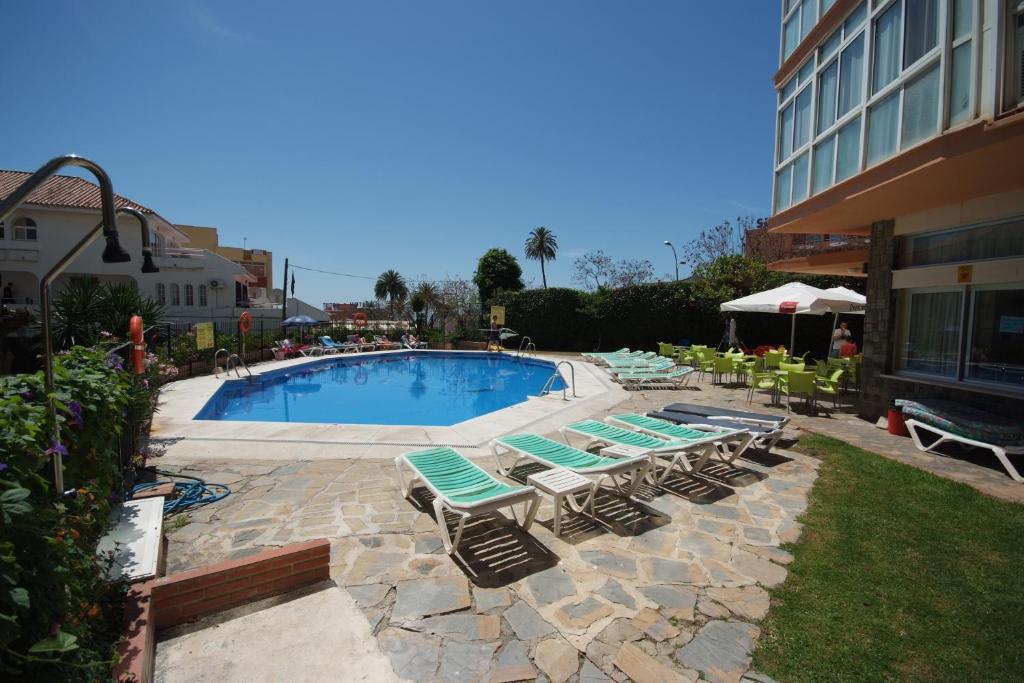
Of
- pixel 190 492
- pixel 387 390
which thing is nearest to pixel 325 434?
pixel 190 492

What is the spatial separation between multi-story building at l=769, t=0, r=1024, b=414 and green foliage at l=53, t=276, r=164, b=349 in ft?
47.3

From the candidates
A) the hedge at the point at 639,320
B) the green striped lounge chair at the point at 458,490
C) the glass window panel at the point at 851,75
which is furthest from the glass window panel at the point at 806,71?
the hedge at the point at 639,320

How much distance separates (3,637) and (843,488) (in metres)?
6.62

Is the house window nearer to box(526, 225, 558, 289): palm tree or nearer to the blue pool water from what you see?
the blue pool water

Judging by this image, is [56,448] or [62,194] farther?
[62,194]

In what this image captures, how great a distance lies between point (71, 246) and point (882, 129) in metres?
35.3

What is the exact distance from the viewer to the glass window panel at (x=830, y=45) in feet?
28.4

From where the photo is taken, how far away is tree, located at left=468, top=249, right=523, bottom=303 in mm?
42844

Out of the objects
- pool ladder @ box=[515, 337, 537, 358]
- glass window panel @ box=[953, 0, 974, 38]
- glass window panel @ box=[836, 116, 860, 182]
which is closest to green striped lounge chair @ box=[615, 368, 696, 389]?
glass window panel @ box=[836, 116, 860, 182]

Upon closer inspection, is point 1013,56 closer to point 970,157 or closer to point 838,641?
point 970,157

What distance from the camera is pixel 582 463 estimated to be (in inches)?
204

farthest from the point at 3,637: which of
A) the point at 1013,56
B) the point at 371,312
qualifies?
the point at 371,312

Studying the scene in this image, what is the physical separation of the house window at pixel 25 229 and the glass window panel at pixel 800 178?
3388cm

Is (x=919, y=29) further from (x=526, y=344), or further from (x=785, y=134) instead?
(x=526, y=344)
